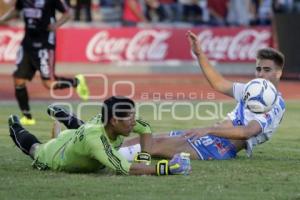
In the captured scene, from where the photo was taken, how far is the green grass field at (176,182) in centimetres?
897

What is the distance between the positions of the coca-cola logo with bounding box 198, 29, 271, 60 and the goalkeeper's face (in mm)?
19458

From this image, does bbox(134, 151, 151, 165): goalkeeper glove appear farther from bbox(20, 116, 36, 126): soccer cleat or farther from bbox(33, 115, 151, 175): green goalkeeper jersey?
bbox(20, 116, 36, 126): soccer cleat

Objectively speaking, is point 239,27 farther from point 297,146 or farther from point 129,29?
point 297,146

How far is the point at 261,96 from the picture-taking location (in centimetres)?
1112

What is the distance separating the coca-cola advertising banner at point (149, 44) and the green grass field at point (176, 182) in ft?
52.8

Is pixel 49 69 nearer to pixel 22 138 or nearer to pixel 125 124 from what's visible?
pixel 22 138

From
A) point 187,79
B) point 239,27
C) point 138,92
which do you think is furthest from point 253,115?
point 239,27

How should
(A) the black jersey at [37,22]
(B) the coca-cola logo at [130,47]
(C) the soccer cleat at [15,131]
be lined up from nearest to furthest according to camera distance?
(C) the soccer cleat at [15,131] → (A) the black jersey at [37,22] → (B) the coca-cola logo at [130,47]

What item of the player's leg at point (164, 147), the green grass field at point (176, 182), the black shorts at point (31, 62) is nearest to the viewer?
the green grass field at point (176, 182)

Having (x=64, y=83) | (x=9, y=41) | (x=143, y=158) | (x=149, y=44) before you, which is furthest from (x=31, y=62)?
(x=149, y=44)

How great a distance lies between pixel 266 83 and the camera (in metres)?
11.2

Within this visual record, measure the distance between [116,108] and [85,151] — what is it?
19.5 inches

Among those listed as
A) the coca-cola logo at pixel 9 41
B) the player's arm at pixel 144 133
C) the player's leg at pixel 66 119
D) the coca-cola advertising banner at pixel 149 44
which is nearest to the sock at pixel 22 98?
the player's leg at pixel 66 119

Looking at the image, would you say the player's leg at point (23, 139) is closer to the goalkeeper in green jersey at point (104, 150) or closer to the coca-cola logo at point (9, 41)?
the goalkeeper in green jersey at point (104, 150)
